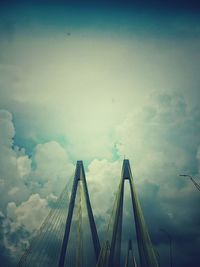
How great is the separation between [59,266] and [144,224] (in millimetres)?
14930

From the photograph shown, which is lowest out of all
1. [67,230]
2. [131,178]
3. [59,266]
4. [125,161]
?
[59,266]

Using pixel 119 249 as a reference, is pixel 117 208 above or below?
above

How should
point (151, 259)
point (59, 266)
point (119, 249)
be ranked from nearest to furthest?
point (151, 259)
point (119, 249)
point (59, 266)

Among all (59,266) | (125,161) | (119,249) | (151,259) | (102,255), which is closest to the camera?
(151,259)

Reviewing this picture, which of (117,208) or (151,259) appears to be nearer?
(151,259)

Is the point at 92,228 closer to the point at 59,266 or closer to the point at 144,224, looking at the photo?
the point at 59,266

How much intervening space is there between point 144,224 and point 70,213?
1251 cm

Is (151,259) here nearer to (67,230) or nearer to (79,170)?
(67,230)

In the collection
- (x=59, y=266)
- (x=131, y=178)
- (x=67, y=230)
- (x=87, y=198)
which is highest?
(x=131, y=178)

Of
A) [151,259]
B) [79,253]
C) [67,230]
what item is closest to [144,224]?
[151,259]

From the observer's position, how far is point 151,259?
119 feet

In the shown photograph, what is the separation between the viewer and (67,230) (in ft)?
149

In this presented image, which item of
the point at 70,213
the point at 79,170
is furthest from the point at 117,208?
the point at 79,170

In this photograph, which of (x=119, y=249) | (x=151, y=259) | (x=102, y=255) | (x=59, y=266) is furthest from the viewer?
(x=59, y=266)
